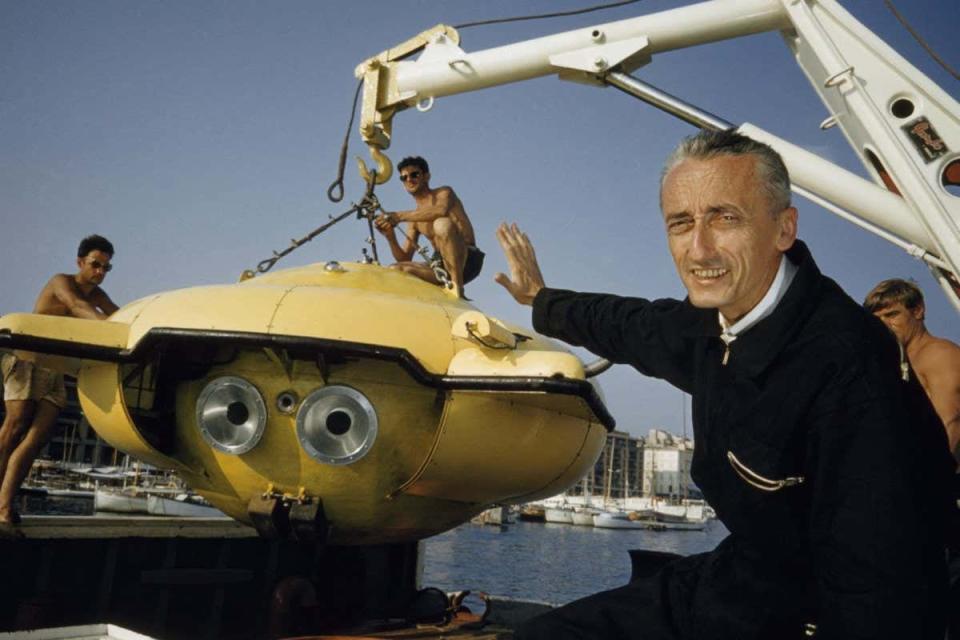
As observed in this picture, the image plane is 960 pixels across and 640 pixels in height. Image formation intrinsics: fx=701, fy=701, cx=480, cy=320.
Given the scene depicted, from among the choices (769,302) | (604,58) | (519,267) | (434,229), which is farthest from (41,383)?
(769,302)

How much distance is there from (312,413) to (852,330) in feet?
8.43

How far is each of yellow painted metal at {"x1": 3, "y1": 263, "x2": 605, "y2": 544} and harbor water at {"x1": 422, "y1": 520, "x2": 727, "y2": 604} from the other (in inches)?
421

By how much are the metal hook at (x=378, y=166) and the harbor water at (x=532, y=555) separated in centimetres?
1060

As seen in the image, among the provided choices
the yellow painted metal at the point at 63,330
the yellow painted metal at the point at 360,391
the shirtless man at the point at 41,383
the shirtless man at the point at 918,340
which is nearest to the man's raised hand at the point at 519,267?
the yellow painted metal at the point at 360,391

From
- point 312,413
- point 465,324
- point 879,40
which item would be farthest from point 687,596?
point 879,40

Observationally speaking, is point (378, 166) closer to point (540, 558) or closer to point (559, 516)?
point (540, 558)

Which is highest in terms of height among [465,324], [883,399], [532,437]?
[465,324]

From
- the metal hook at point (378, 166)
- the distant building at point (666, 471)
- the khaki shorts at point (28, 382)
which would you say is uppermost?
the distant building at point (666, 471)

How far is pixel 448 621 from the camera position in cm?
470

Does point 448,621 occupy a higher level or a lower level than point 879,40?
lower

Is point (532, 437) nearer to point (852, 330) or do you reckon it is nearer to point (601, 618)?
point (601, 618)

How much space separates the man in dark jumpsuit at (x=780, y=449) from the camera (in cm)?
131

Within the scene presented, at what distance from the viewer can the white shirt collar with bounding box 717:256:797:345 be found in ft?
5.34

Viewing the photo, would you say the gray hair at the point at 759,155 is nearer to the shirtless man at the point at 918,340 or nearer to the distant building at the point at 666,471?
the shirtless man at the point at 918,340
